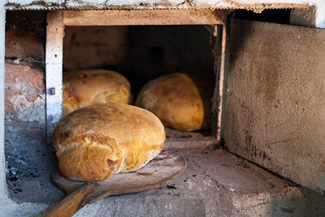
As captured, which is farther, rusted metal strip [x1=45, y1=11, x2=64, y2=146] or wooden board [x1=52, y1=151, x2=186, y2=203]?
rusted metal strip [x1=45, y1=11, x2=64, y2=146]

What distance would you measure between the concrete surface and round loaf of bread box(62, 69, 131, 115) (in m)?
0.83

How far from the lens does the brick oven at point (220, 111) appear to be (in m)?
1.65

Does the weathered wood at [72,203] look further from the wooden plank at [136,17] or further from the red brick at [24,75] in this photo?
the wooden plank at [136,17]

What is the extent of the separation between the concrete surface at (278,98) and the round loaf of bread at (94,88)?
83cm

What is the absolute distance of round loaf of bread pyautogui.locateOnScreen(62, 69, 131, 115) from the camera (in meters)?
2.67

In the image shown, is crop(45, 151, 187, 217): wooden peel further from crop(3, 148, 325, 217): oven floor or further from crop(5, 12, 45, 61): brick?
crop(5, 12, 45, 61): brick

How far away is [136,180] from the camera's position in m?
1.72

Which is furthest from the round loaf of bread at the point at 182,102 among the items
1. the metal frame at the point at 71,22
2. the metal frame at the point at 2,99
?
the metal frame at the point at 2,99

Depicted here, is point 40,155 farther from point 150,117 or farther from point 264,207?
point 264,207

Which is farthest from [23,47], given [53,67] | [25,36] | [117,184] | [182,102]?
[182,102]

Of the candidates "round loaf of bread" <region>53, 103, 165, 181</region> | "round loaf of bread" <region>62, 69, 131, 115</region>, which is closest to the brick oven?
"round loaf of bread" <region>53, 103, 165, 181</region>

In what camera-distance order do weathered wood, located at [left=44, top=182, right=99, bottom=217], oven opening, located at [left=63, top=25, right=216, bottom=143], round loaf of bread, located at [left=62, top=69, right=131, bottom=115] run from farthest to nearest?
oven opening, located at [left=63, top=25, right=216, bottom=143]
round loaf of bread, located at [left=62, top=69, right=131, bottom=115]
weathered wood, located at [left=44, top=182, right=99, bottom=217]

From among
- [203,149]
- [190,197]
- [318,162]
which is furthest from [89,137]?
[318,162]

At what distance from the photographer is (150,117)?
189 cm
